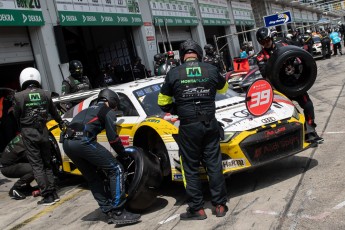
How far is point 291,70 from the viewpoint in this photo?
6672 mm

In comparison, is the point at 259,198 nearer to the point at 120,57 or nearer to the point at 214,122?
the point at 214,122

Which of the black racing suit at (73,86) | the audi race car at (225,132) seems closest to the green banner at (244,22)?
the black racing suit at (73,86)

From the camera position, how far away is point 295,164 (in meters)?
5.58

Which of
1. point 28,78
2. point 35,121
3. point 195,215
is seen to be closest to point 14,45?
point 28,78

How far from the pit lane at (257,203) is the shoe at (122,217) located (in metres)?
0.06

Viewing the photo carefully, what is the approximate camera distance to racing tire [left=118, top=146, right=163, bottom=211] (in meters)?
4.61

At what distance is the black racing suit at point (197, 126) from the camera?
4285 mm

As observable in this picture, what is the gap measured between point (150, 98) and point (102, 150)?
149 cm

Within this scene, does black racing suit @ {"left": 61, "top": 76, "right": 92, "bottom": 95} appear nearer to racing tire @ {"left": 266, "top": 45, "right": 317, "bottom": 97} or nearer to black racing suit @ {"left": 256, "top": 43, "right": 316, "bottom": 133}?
black racing suit @ {"left": 256, "top": 43, "right": 316, "bottom": 133}

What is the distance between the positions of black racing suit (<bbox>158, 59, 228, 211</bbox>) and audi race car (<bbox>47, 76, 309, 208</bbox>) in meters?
0.31

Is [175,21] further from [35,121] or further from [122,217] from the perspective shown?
[122,217]

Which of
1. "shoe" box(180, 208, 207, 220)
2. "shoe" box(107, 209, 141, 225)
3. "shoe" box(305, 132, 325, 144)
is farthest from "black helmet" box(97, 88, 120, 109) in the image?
"shoe" box(305, 132, 325, 144)

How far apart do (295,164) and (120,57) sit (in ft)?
39.5

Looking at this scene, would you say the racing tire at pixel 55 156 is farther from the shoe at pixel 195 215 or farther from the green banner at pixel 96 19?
the green banner at pixel 96 19
